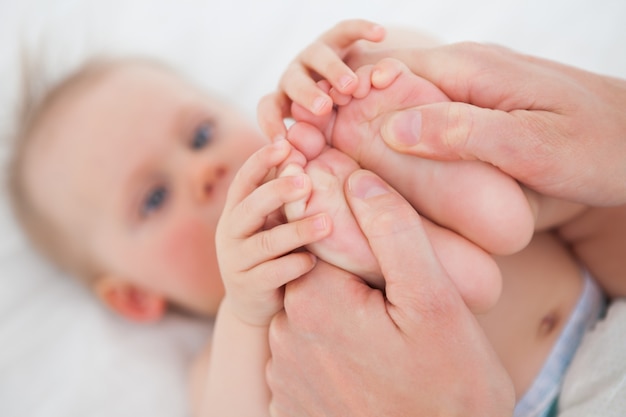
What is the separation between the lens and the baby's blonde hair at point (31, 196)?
131 cm

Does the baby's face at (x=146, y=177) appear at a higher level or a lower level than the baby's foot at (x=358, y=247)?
lower

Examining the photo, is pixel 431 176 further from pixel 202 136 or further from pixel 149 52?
pixel 149 52

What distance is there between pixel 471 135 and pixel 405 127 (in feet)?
0.26

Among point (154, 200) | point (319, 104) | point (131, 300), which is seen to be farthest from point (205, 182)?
point (319, 104)

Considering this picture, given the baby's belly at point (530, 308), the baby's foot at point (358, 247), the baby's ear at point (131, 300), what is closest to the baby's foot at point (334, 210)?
the baby's foot at point (358, 247)

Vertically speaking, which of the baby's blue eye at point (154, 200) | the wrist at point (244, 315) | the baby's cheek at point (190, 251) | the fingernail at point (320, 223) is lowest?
the baby's cheek at point (190, 251)

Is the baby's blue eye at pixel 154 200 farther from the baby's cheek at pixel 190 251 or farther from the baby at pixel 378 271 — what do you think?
the baby at pixel 378 271

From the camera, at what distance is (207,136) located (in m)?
1.23

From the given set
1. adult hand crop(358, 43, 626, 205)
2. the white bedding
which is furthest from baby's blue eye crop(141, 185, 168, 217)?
adult hand crop(358, 43, 626, 205)

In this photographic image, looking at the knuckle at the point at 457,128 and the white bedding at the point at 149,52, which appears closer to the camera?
the knuckle at the point at 457,128

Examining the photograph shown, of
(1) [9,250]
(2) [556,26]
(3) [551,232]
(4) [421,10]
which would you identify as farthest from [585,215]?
(1) [9,250]

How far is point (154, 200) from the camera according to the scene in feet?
3.85

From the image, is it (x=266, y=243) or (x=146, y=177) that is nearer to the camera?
(x=266, y=243)

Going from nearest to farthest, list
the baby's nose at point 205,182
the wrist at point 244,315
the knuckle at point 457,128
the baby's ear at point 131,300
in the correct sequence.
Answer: the knuckle at point 457,128 < the wrist at point 244,315 < the baby's nose at point 205,182 < the baby's ear at point 131,300
